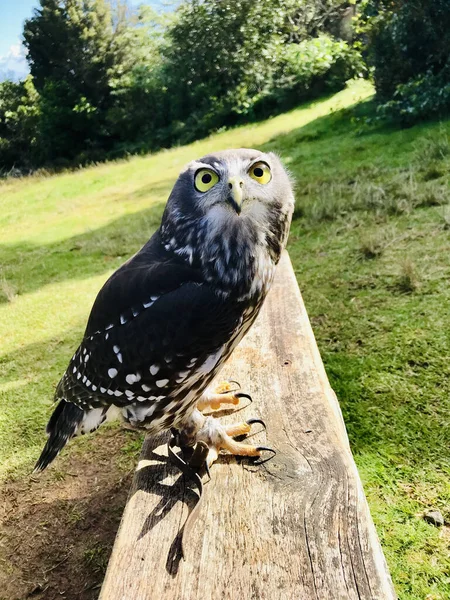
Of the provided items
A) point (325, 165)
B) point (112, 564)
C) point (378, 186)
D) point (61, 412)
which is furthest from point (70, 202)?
point (112, 564)

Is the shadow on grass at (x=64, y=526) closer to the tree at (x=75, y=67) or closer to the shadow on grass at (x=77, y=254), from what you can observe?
the shadow on grass at (x=77, y=254)

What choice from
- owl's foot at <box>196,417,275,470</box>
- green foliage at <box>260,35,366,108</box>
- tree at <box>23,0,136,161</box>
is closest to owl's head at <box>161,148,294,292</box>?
owl's foot at <box>196,417,275,470</box>

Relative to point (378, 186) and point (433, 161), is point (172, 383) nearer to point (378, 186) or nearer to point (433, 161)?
point (378, 186)

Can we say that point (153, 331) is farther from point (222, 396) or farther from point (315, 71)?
point (315, 71)

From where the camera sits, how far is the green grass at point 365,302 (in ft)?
8.56

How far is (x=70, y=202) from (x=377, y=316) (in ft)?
33.3

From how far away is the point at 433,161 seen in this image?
21.9 feet

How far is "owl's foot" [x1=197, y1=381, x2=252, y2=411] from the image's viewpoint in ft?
8.25

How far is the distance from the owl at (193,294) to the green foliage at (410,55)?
→ 26.8 ft

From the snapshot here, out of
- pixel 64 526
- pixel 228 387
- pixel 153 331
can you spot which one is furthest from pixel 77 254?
pixel 153 331

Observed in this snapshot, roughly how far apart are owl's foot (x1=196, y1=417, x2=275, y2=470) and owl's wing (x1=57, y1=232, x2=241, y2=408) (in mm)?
308

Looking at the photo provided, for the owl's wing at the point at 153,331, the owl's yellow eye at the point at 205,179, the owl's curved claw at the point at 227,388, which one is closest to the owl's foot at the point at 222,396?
the owl's curved claw at the point at 227,388

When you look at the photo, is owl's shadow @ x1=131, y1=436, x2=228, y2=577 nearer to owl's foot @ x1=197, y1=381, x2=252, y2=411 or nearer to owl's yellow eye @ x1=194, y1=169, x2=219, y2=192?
owl's foot @ x1=197, y1=381, x2=252, y2=411

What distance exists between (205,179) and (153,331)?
627mm
